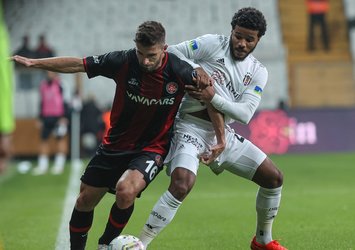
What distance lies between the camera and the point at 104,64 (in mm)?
6711

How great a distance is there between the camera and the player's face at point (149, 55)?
643 cm

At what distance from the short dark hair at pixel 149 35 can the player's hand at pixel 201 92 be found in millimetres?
487

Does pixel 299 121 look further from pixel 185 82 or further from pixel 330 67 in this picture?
pixel 185 82

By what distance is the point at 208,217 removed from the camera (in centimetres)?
1002

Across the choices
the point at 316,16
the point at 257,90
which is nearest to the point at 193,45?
the point at 257,90

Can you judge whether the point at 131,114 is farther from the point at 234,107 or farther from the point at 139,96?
the point at 234,107

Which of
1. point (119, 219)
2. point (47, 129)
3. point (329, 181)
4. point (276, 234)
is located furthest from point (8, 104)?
point (47, 129)

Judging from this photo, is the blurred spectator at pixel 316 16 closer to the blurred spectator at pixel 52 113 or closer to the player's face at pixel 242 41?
the blurred spectator at pixel 52 113

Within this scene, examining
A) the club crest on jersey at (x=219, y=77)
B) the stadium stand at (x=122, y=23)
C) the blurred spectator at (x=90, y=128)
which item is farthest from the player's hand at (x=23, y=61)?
the stadium stand at (x=122, y=23)

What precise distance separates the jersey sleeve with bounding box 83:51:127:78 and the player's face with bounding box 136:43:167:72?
0.21 meters

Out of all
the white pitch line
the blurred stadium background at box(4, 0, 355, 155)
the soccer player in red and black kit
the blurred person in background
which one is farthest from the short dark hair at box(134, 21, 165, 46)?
the blurred stadium background at box(4, 0, 355, 155)

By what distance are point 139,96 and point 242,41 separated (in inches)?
38.2

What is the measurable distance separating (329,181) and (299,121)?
21.6 ft

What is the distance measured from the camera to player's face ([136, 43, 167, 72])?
253 inches
